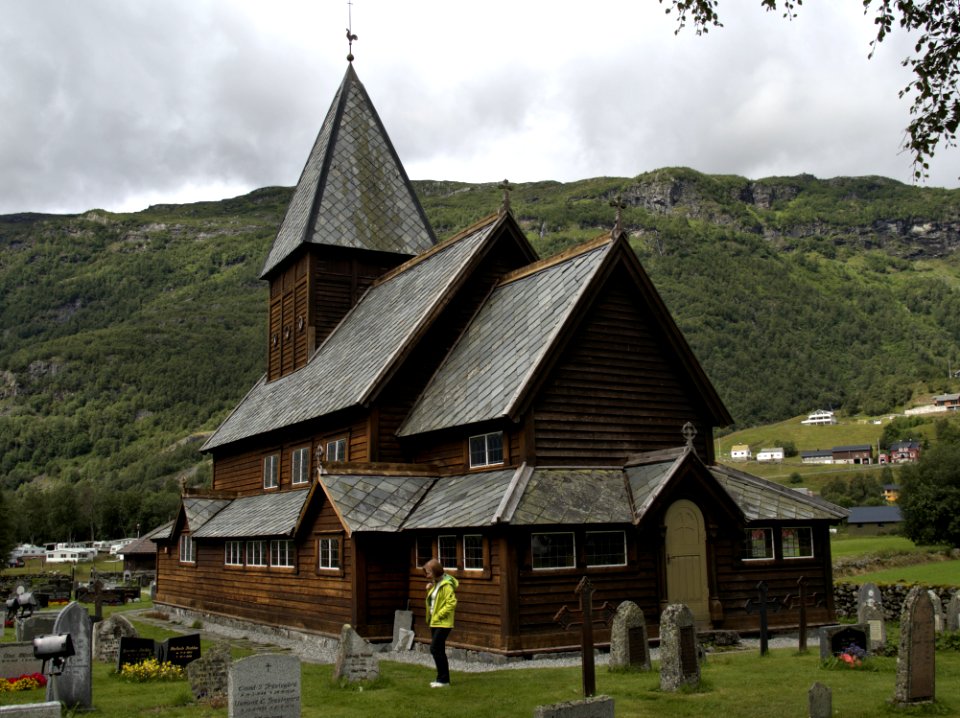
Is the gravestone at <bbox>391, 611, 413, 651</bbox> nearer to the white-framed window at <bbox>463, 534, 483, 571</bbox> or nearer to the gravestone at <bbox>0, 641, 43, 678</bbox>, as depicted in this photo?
the white-framed window at <bbox>463, 534, 483, 571</bbox>

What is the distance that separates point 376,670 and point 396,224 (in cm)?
2306

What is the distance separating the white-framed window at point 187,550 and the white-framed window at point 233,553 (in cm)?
317

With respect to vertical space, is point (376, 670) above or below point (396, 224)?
below

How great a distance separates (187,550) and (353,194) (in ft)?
47.9

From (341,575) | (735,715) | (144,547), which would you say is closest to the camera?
(735,715)

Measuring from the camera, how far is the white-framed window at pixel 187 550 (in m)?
33.0

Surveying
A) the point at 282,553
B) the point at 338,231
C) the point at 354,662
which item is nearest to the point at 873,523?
the point at 338,231

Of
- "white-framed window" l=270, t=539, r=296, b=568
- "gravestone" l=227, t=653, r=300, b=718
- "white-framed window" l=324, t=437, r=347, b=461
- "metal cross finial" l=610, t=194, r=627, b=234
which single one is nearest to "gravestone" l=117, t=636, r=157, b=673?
"gravestone" l=227, t=653, r=300, b=718

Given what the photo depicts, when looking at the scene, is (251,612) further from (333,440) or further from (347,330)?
(347,330)

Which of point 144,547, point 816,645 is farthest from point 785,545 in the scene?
point 144,547

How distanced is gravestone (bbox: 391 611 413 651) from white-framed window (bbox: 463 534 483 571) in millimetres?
2209

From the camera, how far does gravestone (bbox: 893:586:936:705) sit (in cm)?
1227

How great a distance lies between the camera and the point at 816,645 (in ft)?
66.5

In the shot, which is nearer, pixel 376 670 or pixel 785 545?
pixel 376 670
